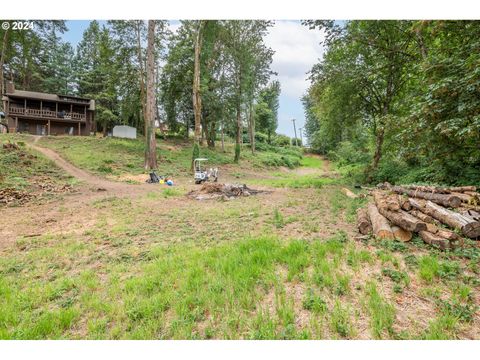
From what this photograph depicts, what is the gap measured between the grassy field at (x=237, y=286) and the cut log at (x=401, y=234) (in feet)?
0.41

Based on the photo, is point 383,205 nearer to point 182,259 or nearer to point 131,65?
point 182,259

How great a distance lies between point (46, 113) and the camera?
24.6 m

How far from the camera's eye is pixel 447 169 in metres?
7.29

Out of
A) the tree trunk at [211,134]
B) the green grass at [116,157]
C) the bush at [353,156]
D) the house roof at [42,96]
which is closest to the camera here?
the green grass at [116,157]

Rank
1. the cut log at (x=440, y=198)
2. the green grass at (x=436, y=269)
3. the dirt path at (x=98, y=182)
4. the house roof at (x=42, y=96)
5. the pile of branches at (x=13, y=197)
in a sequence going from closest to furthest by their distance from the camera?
the green grass at (x=436, y=269) < the cut log at (x=440, y=198) < the pile of branches at (x=13, y=197) < the dirt path at (x=98, y=182) < the house roof at (x=42, y=96)

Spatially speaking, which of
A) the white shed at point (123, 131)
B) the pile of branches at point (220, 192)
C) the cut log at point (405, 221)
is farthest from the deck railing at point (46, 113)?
the cut log at point (405, 221)

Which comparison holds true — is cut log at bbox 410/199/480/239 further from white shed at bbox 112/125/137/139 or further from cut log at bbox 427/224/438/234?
white shed at bbox 112/125/137/139

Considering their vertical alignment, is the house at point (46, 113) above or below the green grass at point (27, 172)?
above

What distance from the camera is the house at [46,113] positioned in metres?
23.4

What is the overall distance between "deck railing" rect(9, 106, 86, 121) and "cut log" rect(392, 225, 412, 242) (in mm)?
30881

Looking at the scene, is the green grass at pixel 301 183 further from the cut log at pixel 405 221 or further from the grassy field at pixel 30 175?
the grassy field at pixel 30 175

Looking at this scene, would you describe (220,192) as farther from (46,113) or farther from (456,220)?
(46,113)

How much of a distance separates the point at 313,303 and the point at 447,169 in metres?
7.66
